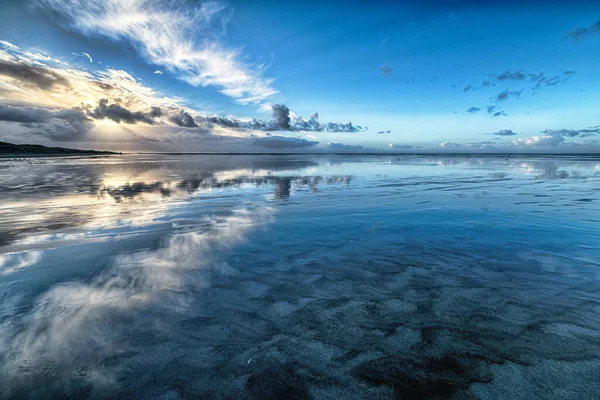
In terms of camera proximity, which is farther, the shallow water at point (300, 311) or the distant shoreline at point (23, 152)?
the distant shoreline at point (23, 152)

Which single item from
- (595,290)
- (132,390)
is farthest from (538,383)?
(132,390)

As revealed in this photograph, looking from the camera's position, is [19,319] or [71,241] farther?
[71,241]

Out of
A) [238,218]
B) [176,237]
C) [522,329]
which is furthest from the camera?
[238,218]

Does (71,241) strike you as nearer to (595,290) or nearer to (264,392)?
(264,392)

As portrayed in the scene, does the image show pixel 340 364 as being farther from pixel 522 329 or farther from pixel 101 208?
pixel 101 208

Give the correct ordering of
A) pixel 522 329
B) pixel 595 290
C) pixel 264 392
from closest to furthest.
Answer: pixel 264 392, pixel 522 329, pixel 595 290

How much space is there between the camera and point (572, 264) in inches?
233

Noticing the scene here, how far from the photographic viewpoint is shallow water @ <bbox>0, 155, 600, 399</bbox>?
2.96 metres

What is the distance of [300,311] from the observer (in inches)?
167

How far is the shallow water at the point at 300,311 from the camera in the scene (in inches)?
117

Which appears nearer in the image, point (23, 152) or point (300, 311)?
point (300, 311)

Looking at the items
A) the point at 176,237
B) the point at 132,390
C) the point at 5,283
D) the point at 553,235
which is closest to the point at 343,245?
the point at 176,237

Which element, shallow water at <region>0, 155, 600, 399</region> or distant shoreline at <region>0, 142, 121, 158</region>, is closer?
shallow water at <region>0, 155, 600, 399</region>

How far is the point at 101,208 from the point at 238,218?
20.7ft
